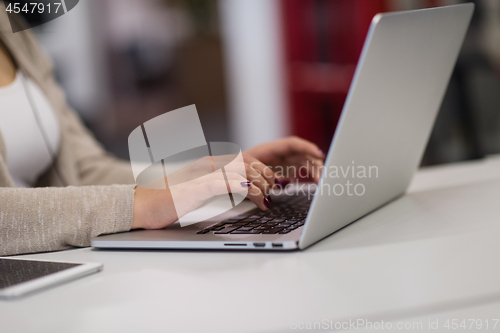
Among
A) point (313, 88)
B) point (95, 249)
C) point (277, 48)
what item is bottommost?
point (313, 88)

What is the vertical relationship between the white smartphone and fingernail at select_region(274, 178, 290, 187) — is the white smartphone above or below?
above

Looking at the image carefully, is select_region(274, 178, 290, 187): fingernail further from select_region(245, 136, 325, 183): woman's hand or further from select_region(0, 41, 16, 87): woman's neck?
select_region(0, 41, 16, 87): woman's neck

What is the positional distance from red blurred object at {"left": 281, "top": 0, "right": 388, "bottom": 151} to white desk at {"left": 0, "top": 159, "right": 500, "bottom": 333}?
2.73 metres

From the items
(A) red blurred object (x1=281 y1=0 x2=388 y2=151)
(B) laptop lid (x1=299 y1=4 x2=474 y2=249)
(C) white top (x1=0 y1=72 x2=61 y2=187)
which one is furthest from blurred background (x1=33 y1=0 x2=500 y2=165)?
(B) laptop lid (x1=299 y1=4 x2=474 y2=249)

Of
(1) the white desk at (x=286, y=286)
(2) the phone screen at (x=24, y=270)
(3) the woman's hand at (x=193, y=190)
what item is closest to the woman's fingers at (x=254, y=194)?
(3) the woman's hand at (x=193, y=190)

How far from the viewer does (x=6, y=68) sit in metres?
1.00

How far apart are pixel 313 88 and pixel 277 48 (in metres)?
0.39

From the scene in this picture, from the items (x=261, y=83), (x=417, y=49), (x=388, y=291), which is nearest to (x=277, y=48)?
(x=261, y=83)

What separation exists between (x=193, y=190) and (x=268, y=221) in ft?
0.36

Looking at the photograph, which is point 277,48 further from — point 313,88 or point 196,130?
point 196,130

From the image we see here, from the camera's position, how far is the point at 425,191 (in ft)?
2.86

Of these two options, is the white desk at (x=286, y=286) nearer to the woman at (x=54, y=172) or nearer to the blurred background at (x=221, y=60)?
the woman at (x=54, y=172)

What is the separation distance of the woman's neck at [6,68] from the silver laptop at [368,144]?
22.0 inches

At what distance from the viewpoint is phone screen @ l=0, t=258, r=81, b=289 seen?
443 mm
